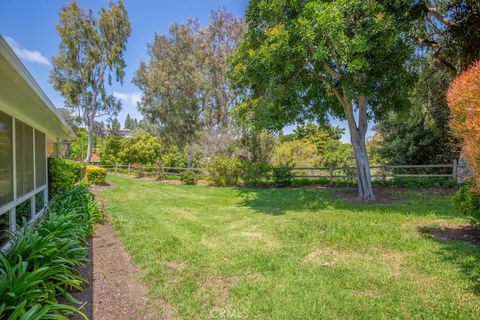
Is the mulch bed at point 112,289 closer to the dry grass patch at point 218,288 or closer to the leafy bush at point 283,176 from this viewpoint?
the dry grass patch at point 218,288

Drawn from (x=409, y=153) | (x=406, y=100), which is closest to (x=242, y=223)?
(x=406, y=100)

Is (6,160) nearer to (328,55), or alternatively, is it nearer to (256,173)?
(328,55)

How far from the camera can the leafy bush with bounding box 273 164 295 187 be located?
43.3 feet

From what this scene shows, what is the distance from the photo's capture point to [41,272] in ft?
9.19

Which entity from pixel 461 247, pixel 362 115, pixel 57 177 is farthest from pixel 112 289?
pixel 362 115

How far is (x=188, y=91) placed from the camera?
19.1m

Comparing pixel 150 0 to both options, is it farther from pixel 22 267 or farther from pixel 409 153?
pixel 409 153

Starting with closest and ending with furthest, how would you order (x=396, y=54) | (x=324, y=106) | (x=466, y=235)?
(x=466, y=235) < (x=396, y=54) < (x=324, y=106)

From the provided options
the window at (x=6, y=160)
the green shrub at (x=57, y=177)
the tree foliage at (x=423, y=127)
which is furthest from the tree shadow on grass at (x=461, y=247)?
the green shrub at (x=57, y=177)

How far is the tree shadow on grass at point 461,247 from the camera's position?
3.51 meters

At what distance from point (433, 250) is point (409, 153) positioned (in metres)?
11.8

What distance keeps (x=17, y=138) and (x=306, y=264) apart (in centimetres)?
531

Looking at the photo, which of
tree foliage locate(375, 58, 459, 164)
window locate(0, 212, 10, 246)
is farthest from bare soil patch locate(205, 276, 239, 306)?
tree foliage locate(375, 58, 459, 164)

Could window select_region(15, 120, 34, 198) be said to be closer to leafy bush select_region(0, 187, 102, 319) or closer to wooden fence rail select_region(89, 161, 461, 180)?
leafy bush select_region(0, 187, 102, 319)
